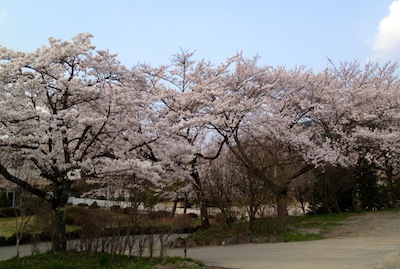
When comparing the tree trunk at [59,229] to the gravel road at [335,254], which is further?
the tree trunk at [59,229]

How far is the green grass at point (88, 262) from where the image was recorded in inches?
303

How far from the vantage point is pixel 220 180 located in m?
14.4

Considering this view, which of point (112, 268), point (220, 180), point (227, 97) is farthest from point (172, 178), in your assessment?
point (112, 268)

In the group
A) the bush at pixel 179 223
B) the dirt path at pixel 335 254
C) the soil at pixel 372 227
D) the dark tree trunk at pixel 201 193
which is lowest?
the dirt path at pixel 335 254

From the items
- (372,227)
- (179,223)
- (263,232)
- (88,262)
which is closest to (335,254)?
(179,223)

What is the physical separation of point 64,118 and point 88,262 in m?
3.21

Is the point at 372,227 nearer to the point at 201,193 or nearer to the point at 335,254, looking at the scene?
the point at 335,254

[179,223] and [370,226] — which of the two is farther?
[370,226]

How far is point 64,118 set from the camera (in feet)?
28.5

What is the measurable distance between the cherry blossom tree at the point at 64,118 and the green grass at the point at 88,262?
31.1 inches

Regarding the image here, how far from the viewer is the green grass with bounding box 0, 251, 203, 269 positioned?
25.2ft

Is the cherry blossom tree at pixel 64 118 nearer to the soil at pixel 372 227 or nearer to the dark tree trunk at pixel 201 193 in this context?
the dark tree trunk at pixel 201 193

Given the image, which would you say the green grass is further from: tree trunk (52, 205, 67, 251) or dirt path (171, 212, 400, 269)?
dirt path (171, 212, 400, 269)

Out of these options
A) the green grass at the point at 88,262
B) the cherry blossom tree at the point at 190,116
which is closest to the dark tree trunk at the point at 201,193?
the cherry blossom tree at the point at 190,116
